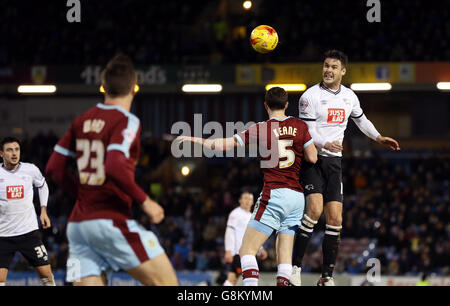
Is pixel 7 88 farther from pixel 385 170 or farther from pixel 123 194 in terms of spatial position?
pixel 123 194

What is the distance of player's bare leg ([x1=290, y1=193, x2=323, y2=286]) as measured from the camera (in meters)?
8.61

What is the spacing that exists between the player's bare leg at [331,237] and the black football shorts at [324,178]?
0.34 feet

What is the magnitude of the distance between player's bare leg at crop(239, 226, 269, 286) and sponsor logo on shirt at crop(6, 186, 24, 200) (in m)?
3.65

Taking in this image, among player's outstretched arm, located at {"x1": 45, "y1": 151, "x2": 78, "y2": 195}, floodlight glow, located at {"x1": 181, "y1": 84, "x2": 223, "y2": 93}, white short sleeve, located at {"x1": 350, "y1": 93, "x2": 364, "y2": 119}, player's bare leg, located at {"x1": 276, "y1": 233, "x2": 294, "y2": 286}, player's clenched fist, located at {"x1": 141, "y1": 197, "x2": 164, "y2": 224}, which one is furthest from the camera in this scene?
floodlight glow, located at {"x1": 181, "y1": 84, "x2": 223, "y2": 93}

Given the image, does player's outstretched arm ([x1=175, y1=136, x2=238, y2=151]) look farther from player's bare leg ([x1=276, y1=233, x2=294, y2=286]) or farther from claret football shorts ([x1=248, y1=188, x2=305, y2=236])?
player's bare leg ([x1=276, y1=233, x2=294, y2=286])

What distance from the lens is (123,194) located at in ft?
18.1

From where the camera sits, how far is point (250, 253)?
7883 millimetres

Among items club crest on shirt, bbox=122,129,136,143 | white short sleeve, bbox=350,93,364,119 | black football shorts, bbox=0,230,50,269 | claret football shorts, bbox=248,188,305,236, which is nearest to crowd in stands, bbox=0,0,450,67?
white short sleeve, bbox=350,93,364,119

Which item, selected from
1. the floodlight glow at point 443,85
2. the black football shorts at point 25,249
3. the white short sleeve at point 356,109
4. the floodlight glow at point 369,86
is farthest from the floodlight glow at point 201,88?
the white short sleeve at point 356,109

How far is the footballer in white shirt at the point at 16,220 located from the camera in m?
9.62

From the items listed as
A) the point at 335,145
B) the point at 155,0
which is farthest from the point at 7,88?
the point at 335,145

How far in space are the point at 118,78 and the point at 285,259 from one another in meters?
3.48

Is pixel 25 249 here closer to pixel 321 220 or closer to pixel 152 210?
pixel 152 210
